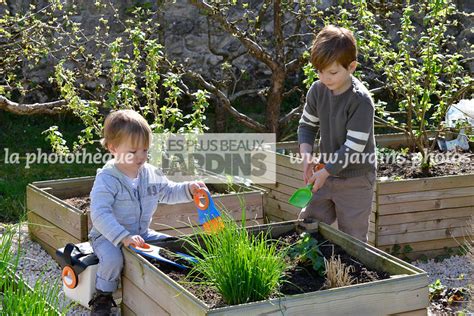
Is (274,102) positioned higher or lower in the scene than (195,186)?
higher

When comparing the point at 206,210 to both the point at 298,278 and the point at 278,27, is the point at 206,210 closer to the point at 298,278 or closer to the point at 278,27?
the point at 298,278

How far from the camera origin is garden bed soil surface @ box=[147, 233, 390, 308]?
9.96 feet

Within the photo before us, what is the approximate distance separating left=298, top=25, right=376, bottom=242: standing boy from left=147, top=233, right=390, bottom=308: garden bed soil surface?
42cm

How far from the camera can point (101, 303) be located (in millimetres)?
3492

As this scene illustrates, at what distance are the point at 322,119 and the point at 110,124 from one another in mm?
1073

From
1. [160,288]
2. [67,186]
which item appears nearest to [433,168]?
[67,186]

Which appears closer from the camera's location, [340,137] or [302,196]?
[302,196]

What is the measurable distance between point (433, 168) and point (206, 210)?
2310mm

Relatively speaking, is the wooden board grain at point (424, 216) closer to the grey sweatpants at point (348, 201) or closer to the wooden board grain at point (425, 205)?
the wooden board grain at point (425, 205)


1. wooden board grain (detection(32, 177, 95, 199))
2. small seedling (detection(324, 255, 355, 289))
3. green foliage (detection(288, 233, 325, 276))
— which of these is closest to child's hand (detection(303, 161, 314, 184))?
green foliage (detection(288, 233, 325, 276))

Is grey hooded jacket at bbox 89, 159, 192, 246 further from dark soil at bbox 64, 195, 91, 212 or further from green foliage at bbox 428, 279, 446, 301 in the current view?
green foliage at bbox 428, 279, 446, 301

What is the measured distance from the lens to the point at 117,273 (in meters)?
3.43

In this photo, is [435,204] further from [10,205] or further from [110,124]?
[10,205]

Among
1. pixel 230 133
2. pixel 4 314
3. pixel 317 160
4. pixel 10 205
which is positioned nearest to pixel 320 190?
pixel 317 160
